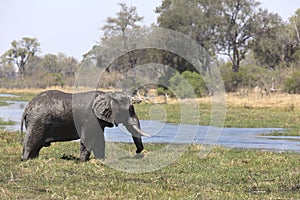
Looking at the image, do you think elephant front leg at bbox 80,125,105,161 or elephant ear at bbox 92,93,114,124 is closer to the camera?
elephant front leg at bbox 80,125,105,161

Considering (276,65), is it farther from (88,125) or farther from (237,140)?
(88,125)

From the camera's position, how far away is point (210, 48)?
57438 millimetres

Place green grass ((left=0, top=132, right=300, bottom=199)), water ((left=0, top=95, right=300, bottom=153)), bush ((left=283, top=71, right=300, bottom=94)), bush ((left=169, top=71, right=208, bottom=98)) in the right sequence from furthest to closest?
bush ((left=283, top=71, right=300, bottom=94)), bush ((left=169, top=71, right=208, bottom=98)), water ((left=0, top=95, right=300, bottom=153)), green grass ((left=0, top=132, right=300, bottom=199))

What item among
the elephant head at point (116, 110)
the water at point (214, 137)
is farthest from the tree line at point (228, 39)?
the elephant head at point (116, 110)

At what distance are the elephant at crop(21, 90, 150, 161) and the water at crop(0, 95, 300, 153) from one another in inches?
224

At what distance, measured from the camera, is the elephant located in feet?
40.8

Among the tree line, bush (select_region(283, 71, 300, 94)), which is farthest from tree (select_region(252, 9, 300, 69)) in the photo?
bush (select_region(283, 71, 300, 94))

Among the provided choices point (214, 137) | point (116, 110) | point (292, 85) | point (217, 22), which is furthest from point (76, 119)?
point (217, 22)

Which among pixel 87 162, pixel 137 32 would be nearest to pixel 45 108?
pixel 87 162

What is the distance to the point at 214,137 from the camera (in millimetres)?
21391

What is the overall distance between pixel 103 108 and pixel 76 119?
616 millimetres

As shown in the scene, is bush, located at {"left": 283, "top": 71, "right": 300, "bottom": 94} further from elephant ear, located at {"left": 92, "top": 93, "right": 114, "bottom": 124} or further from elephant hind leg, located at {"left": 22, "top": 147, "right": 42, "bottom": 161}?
elephant hind leg, located at {"left": 22, "top": 147, "right": 42, "bottom": 161}

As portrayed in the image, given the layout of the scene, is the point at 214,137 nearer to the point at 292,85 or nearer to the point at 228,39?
the point at 292,85

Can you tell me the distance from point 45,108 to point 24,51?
10638 centimetres
